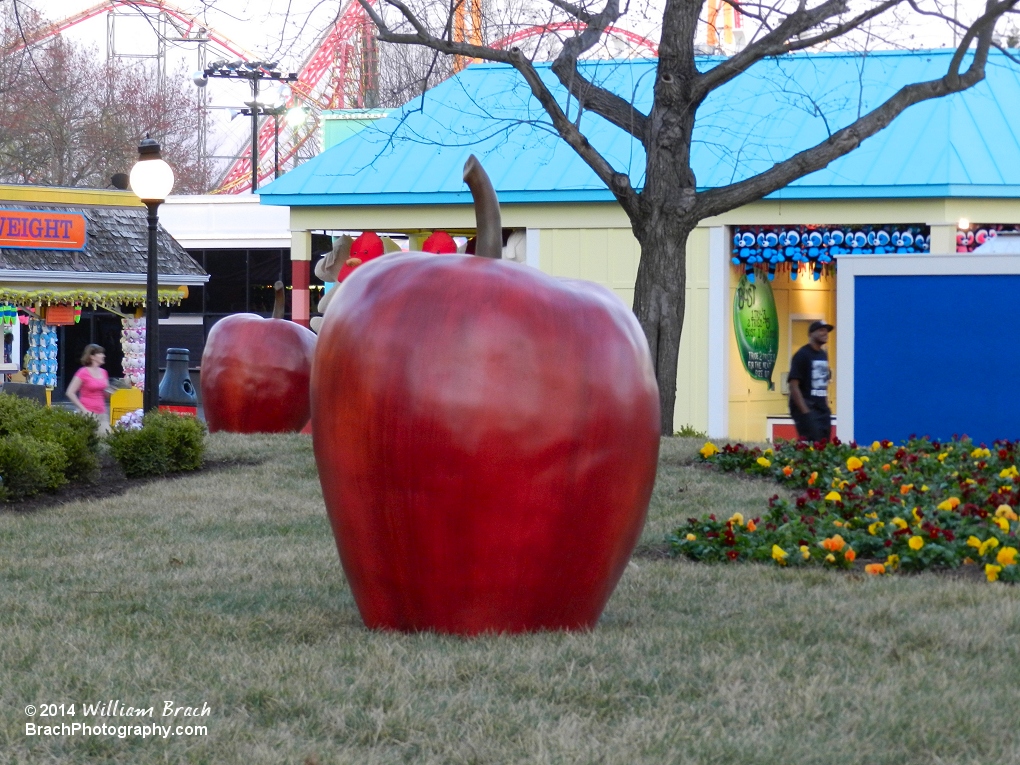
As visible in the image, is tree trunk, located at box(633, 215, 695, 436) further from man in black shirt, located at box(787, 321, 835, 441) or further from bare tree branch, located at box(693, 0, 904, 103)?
bare tree branch, located at box(693, 0, 904, 103)

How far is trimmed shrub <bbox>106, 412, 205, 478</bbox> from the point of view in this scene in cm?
1104

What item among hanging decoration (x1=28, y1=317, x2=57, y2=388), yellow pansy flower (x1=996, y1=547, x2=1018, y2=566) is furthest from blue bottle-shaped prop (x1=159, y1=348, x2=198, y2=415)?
yellow pansy flower (x1=996, y1=547, x2=1018, y2=566)

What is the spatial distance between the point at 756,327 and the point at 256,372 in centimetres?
758

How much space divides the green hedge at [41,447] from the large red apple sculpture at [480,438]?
203 inches

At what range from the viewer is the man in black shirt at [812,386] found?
12.7m

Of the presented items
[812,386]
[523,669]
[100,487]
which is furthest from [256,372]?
[523,669]

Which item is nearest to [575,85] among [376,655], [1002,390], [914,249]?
[1002,390]

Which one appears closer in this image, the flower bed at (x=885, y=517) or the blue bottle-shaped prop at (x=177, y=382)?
the flower bed at (x=885, y=517)

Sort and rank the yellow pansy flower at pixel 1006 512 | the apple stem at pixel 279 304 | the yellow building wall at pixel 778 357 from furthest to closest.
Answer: the yellow building wall at pixel 778 357 → the apple stem at pixel 279 304 → the yellow pansy flower at pixel 1006 512

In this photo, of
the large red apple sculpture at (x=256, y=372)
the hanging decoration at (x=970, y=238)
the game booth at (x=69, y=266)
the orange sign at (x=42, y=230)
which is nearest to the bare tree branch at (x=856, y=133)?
the large red apple sculpture at (x=256, y=372)

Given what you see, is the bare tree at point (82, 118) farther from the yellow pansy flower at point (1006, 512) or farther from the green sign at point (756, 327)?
the yellow pansy flower at point (1006, 512)

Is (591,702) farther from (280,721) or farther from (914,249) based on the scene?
(914,249)

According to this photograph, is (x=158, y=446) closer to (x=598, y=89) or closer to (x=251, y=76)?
(x=598, y=89)

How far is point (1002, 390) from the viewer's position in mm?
11359
